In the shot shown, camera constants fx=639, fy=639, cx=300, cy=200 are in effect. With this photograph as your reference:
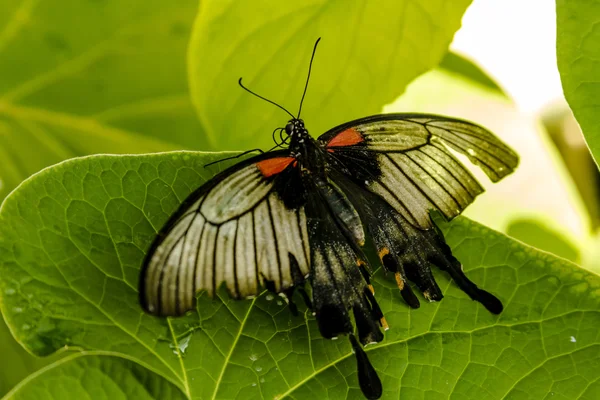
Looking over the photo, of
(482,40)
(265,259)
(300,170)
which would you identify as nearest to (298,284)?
(265,259)

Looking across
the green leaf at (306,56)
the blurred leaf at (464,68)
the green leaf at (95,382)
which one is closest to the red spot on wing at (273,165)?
the green leaf at (306,56)

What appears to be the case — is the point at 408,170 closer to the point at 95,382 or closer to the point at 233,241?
the point at 233,241

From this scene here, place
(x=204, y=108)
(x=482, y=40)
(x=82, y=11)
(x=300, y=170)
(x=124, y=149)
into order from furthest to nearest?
(x=482, y=40) < (x=124, y=149) < (x=82, y=11) < (x=204, y=108) < (x=300, y=170)

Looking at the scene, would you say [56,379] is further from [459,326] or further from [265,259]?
[459,326]

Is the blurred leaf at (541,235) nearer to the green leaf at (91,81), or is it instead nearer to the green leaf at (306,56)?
the green leaf at (306,56)

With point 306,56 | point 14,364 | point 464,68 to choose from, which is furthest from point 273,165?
point 14,364

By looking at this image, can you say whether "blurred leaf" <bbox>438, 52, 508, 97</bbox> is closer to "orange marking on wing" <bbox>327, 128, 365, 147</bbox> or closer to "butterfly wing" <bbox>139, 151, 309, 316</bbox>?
"orange marking on wing" <bbox>327, 128, 365, 147</bbox>
